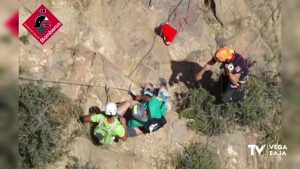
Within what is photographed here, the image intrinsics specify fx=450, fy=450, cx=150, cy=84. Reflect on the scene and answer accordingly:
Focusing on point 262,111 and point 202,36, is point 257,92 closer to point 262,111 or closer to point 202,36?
point 262,111

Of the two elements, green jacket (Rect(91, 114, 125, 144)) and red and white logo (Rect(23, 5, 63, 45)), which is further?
red and white logo (Rect(23, 5, 63, 45))

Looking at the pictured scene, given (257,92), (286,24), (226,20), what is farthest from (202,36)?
(286,24)

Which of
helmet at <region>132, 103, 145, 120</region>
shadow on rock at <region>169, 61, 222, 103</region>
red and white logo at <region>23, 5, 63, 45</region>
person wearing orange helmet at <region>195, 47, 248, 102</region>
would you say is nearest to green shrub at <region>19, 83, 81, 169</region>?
red and white logo at <region>23, 5, 63, 45</region>

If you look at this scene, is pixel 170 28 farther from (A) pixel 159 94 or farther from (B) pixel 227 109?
(B) pixel 227 109

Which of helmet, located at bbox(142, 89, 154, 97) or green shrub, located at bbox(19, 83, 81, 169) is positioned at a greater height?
helmet, located at bbox(142, 89, 154, 97)

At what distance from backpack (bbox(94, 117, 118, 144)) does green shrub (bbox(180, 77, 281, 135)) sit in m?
1.84

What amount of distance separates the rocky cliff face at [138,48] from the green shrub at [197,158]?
19 centimetres

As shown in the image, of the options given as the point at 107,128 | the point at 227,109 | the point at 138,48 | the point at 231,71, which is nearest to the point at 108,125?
the point at 107,128

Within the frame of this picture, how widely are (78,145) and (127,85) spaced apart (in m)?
1.48

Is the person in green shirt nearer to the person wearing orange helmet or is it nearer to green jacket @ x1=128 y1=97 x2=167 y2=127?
green jacket @ x1=128 y1=97 x2=167 y2=127

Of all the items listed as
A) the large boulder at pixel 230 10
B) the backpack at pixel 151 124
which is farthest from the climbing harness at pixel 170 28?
the backpack at pixel 151 124

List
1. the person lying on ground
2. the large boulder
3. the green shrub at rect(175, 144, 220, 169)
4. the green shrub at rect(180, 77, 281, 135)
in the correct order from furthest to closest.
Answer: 1. the large boulder
2. the green shrub at rect(180, 77, 281, 135)
3. the green shrub at rect(175, 144, 220, 169)
4. the person lying on ground

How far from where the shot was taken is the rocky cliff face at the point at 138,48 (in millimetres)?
7312

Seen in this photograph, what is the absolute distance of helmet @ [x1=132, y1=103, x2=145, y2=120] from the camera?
7172 mm
